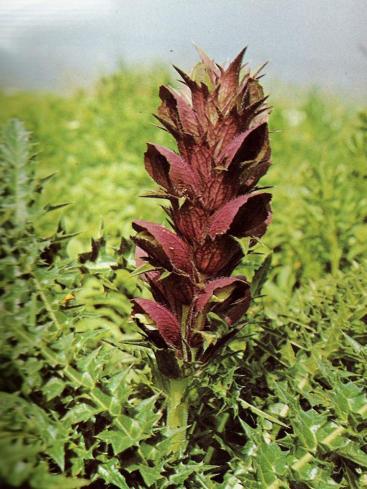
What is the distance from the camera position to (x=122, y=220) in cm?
176

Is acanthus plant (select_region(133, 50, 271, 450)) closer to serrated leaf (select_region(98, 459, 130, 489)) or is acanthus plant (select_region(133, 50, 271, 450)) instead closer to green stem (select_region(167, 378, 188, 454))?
green stem (select_region(167, 378, 188, 454))

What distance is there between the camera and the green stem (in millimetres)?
844

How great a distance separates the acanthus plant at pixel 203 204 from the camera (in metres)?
0.77

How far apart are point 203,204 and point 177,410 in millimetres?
287

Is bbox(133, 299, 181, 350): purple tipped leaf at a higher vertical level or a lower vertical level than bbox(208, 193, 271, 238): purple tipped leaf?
lower

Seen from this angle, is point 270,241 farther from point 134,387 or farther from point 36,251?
point 36,251

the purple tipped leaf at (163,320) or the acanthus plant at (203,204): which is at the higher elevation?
the acanthus plant at (203,204)

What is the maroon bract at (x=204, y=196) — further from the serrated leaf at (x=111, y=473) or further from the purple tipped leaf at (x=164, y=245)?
the serrated leaf at (x=111, y=473)

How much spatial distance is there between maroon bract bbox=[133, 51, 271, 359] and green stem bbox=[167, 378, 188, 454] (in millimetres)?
58

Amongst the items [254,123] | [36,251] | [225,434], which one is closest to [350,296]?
[225,434]

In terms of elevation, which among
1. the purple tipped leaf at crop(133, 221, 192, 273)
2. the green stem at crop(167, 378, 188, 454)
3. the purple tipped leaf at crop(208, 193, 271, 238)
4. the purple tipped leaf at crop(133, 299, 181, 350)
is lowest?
the green stem at crop(167, 378, 188, 454)

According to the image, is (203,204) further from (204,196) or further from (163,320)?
(163,320)

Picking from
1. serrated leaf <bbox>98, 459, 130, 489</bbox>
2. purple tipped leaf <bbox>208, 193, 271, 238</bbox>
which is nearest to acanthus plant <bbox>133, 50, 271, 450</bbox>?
purple tipped leaf <bbox>208, 193, 271, 238</bbox>

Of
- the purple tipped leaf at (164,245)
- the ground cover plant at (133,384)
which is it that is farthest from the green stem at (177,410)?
the purple tipped leaf at (164,245)
